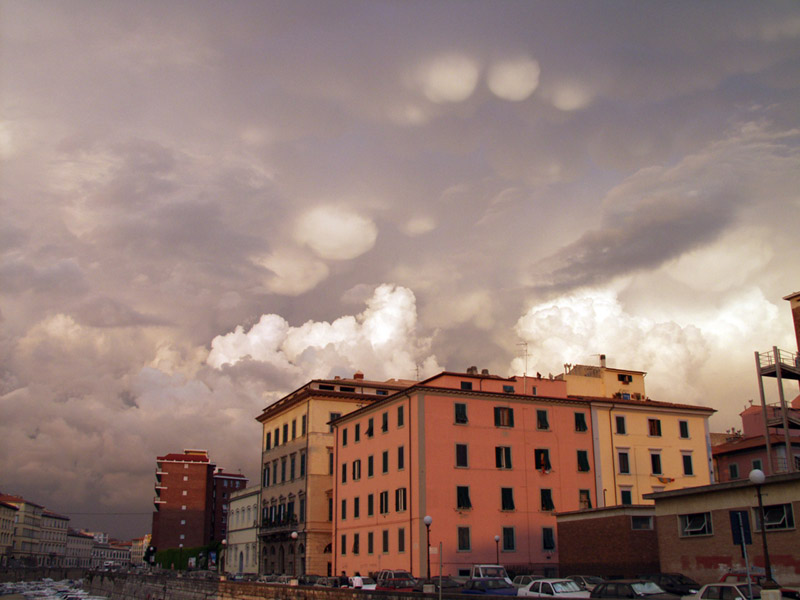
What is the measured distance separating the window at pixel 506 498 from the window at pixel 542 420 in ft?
18.1

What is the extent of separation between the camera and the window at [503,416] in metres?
56.6

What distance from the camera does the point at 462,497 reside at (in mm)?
53812

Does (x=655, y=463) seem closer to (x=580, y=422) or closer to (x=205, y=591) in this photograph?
(x=580, y=422)

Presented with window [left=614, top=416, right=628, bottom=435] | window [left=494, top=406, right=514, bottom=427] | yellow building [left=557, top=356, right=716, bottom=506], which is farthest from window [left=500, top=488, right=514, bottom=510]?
window [left=614, top=416, right=628, bottom=435]

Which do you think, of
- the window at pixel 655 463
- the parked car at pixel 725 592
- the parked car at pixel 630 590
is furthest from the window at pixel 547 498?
the parked car at pixel 725 592

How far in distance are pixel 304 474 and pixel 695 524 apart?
142 feet

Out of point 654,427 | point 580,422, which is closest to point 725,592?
point 580,422

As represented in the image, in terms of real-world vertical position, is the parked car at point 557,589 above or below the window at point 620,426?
below

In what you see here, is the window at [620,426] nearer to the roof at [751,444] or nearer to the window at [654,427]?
the window at [654,427]

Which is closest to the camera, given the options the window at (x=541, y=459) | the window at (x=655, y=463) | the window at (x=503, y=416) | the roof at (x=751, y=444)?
the window at (x=503, y=416)

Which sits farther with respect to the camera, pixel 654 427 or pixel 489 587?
pixel 654 427

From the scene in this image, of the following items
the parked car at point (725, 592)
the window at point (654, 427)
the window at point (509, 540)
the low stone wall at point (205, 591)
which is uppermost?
the window at point (654, 427)

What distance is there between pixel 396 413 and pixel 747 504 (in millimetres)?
27736

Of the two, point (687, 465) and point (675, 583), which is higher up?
point (687, 465)
